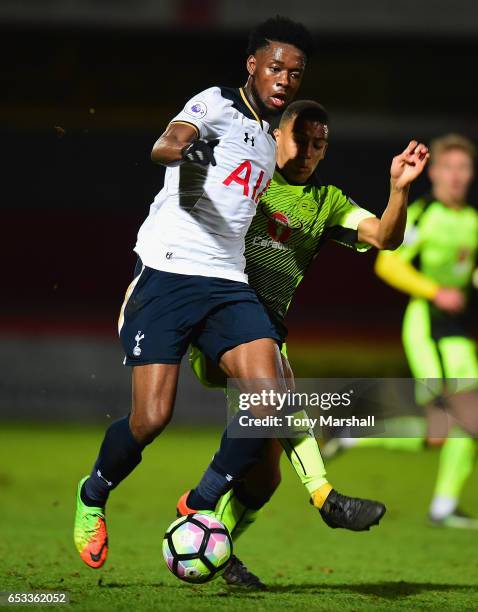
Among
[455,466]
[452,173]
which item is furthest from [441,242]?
[455,466]

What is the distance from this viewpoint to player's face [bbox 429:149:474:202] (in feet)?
26.2

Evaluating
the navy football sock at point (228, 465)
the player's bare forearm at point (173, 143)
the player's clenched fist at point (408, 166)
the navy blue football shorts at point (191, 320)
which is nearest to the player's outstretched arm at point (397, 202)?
the player's clenched fist at point (408, 166)

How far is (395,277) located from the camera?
8.00 m

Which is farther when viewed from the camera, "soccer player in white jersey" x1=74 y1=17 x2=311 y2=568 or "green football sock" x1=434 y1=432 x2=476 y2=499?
"green football sock" x1=434 y1=432 x2=476 y2=499

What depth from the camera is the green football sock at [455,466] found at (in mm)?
7844

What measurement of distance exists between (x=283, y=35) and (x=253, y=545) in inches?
129

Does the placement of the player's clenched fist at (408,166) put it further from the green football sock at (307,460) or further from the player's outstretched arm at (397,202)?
the green football sock at (307,460)

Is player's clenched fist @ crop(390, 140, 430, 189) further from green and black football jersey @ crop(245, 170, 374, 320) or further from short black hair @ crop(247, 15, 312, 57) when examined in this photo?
short black hair @ crop(247, 15, 312, 57)

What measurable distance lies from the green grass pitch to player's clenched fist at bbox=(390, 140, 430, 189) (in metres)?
1.79

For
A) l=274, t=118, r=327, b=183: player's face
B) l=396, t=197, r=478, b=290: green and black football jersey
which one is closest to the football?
l=274, t=118, r=327, b=183: player's face

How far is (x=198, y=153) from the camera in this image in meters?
4.32

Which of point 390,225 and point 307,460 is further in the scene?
point 390,225

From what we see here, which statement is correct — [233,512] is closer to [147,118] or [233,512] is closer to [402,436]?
[402,436]

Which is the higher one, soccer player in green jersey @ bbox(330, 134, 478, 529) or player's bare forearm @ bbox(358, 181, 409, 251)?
player's bare forearm @ bbox(358, 181, 409, 251)
